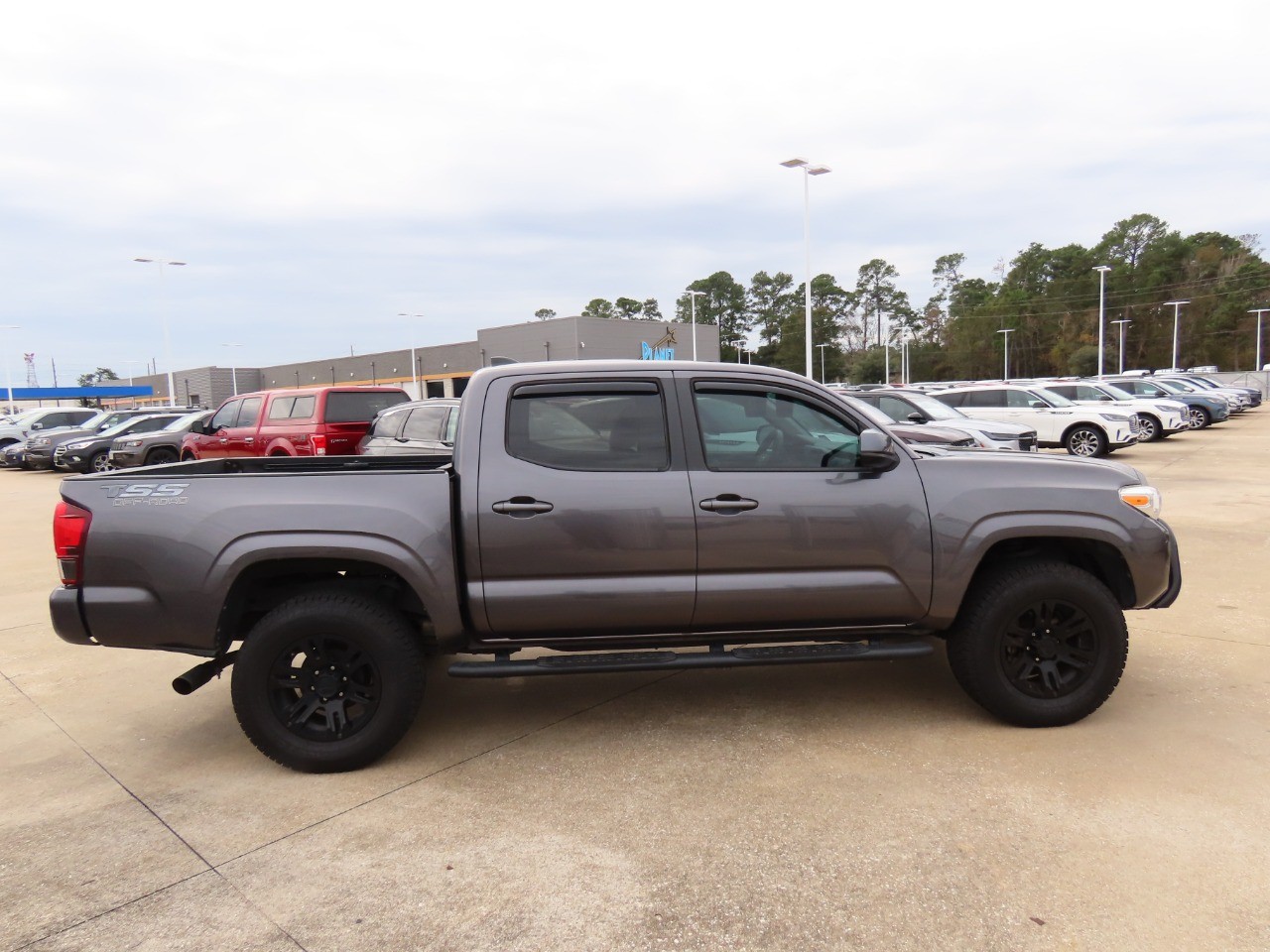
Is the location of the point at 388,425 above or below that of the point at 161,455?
above

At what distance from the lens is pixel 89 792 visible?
12.1 ft

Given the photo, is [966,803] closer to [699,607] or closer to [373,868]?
[699,607]

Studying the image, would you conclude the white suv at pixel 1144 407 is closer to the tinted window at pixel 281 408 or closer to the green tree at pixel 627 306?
the tinted window at pixel 281 408

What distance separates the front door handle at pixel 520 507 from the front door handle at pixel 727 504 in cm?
72

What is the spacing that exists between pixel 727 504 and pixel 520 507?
0.96 meters

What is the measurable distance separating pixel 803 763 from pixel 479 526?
6.04ft

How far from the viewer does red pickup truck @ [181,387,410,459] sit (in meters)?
12.9

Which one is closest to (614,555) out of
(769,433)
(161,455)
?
(769,433)

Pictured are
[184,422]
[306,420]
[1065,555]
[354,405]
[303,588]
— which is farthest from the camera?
[184,422]

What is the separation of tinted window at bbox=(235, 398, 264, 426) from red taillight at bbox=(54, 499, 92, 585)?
35.0 feet

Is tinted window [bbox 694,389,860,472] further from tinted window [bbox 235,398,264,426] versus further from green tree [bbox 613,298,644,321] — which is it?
green tree [bbox 613,298,644,321]

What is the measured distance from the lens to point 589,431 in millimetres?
3977

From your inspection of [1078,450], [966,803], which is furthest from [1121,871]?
[1078,450]

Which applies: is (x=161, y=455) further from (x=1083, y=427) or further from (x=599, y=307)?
(x=599, y=307)
